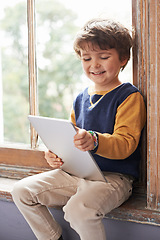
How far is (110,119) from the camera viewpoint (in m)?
1.20

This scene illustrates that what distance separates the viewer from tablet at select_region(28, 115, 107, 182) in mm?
1043

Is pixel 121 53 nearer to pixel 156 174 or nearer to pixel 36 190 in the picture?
pixel 156 174

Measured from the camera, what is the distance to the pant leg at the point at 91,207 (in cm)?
104

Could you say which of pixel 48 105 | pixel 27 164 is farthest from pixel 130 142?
pixel 48 105

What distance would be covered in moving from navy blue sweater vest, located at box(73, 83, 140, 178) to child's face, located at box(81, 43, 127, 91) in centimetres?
5

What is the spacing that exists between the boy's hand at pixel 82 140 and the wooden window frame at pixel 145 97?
0.19m

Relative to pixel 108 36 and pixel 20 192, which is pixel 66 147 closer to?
pixel 20 192

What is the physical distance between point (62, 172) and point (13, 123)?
72.0 inches

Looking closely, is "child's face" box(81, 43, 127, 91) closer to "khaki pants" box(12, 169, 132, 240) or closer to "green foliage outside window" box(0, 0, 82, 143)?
"khaki pants" box(12, 169, 132, 240)

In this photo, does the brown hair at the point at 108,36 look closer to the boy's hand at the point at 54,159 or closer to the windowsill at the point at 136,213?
the boy's hand at the point at 54,159

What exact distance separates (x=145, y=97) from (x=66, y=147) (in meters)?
0.33

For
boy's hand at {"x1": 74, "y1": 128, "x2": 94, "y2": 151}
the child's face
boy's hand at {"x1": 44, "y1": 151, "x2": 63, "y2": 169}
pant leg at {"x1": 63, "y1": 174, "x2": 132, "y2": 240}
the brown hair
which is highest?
the brown hair

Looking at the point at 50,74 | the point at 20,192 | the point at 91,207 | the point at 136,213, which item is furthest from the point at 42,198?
the point at 50,74

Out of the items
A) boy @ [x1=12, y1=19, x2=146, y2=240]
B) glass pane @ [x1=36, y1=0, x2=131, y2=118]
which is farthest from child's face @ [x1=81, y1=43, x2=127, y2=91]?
glass pane @ [x1=36, y1=0, x2=131, y2=118]
